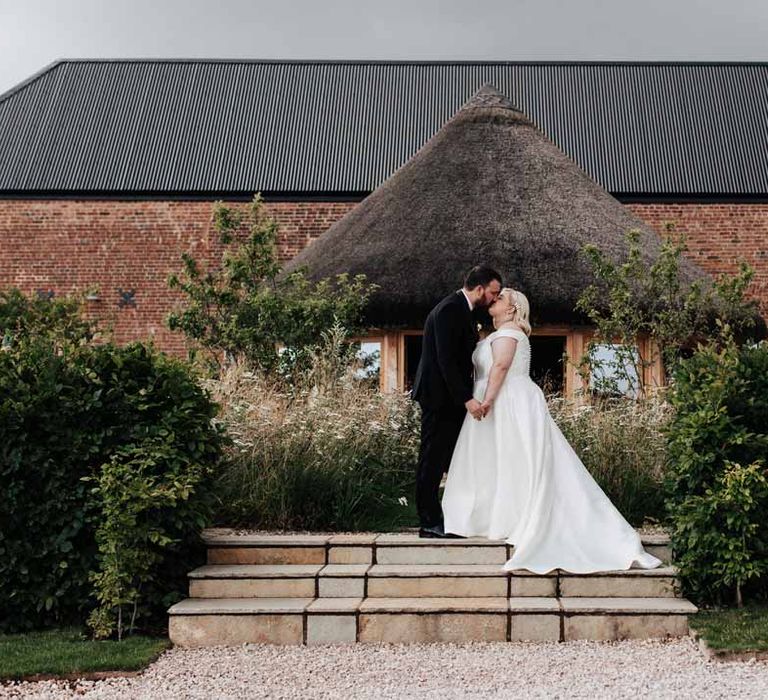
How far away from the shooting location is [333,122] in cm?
2156

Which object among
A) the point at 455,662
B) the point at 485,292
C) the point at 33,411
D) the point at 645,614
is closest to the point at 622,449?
the point at 485,292

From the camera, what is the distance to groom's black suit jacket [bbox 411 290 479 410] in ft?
22.9

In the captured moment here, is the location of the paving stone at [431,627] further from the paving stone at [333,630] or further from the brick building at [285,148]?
the brick building at [285,148]

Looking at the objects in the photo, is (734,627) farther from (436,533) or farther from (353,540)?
(353,540)

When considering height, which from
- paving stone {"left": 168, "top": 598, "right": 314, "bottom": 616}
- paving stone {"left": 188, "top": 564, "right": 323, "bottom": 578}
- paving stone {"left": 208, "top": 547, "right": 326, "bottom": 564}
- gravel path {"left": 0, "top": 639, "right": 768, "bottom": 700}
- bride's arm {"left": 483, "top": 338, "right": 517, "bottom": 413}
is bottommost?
gravel path {"left": 0, "top": 639, "right": 768, "bottom": 700}

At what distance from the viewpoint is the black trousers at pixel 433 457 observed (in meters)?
7.05

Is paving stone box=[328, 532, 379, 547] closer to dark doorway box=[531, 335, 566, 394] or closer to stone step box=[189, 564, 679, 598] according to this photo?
stone step box=[189, 564, 679, 598]

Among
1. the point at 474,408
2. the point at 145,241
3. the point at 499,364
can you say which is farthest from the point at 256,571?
the point at 145,241

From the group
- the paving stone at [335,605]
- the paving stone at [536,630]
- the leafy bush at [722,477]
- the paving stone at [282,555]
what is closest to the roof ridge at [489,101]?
the leafy bush at [722,477]

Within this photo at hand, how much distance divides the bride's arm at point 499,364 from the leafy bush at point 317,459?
128 centimetres

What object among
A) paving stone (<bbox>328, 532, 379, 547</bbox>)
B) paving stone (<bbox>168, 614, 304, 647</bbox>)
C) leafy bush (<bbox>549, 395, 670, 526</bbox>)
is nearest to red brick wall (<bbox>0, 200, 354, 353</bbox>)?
leafy bush (<bbox>549, 395, 670, 526</bbox>)

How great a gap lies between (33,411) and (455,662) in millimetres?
2619

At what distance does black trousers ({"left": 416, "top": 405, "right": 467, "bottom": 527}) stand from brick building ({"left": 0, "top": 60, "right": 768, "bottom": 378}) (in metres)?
12.0

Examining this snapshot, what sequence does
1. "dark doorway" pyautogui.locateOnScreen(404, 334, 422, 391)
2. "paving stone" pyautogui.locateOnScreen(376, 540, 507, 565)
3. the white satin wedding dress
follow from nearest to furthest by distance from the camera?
the white satin wedding dress, "paving stone" pyautogui.locateOnScreen(376, 540, 507, 565), "dark doorway" pyautogui.locateOnScreen(404, 334, 422, 391)
